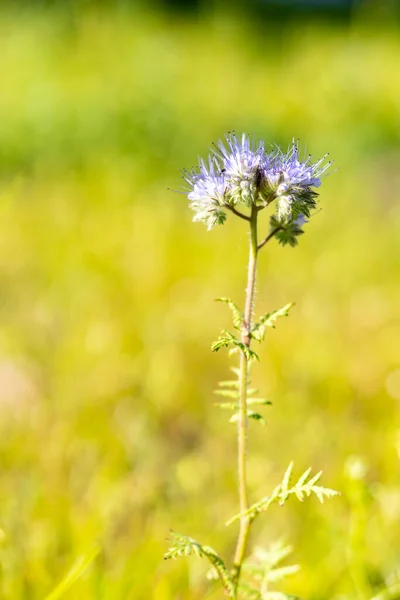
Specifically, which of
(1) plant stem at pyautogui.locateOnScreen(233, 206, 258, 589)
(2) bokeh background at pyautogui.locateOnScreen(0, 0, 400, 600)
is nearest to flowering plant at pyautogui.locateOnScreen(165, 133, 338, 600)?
(1) plant stem at pyautogui.locateOnScreen(233, 206, 258, 589)

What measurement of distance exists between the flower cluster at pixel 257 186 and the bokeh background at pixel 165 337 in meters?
0.87

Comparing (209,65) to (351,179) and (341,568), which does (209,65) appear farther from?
(341,568)

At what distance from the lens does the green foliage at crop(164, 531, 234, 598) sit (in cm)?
148

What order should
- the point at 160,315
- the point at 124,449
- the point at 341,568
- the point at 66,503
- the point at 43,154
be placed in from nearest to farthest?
the point at 341,568 < the point at 66,503 < the point at 124,449 < the point at 160,315 < the point at 43,154

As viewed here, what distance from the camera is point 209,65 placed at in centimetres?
1020

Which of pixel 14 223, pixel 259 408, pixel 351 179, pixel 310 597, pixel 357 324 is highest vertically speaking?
pixel 351 179

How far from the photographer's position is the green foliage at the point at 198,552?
148cm

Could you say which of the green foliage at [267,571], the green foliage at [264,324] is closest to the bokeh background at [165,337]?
the green foliage at [267,571]

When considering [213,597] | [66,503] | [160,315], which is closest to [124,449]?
[66,503]

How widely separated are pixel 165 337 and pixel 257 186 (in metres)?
2.28

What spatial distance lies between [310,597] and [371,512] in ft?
1.65

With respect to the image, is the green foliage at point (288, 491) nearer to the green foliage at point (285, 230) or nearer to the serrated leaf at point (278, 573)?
the serrated leaf at point (278, 573)

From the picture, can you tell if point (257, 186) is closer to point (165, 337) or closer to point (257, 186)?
point (257, 186)

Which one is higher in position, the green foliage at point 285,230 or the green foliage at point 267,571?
the green foliage at point 285,230
